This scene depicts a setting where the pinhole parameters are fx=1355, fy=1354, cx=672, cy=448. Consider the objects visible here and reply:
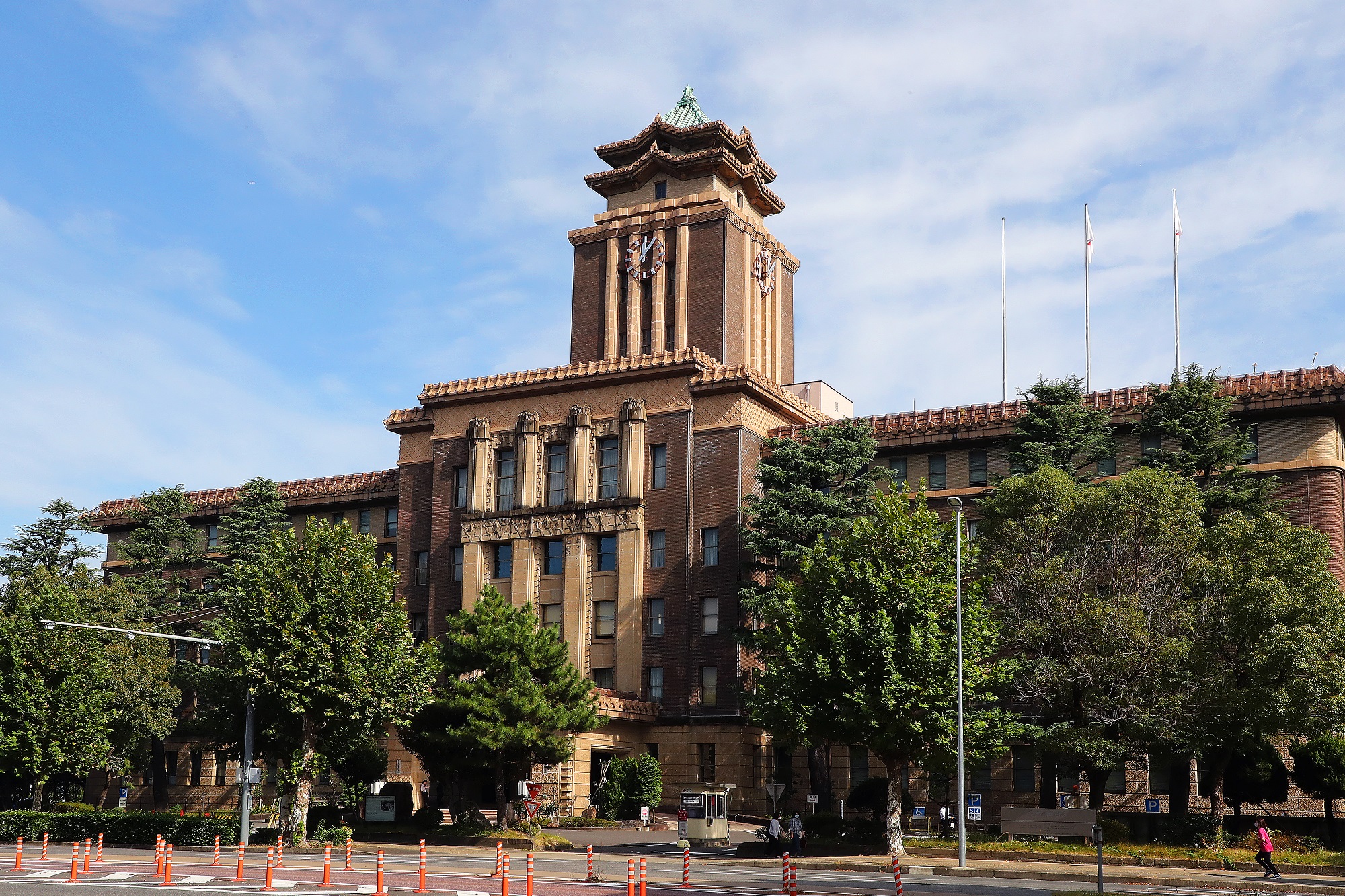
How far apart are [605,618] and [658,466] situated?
7.64 meters

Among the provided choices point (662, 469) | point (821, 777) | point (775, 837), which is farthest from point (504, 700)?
point (662, 469)

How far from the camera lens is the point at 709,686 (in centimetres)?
6119

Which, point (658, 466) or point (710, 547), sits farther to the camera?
point (658, 466)

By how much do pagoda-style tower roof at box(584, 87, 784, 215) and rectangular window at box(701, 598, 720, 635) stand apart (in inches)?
990

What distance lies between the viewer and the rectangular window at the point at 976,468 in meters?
63.2

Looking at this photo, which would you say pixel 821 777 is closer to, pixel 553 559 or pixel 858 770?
pixel 858 770

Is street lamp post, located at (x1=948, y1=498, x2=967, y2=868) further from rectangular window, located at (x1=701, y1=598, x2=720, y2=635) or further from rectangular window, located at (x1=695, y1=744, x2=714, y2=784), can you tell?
rectangular window, located at (x1=701, y1=598, x2=720, y2=635)

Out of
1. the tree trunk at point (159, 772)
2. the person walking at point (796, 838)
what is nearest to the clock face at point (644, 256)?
the tree trunk at point (159, 772)

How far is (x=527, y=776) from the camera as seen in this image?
172ft

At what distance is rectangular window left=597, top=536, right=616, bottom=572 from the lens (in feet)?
212

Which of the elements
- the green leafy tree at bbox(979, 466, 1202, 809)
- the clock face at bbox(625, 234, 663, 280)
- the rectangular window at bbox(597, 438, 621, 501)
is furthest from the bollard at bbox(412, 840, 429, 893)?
the clock face at bbox(625, 234, 663, 280)

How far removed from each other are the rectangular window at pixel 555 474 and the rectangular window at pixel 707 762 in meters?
13.9

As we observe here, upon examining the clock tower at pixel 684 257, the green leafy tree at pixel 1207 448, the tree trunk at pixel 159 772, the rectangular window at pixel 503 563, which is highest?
the clock tower at pixel 684 257

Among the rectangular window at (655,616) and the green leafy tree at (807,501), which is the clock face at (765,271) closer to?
the green leafy tree at (807,501)
